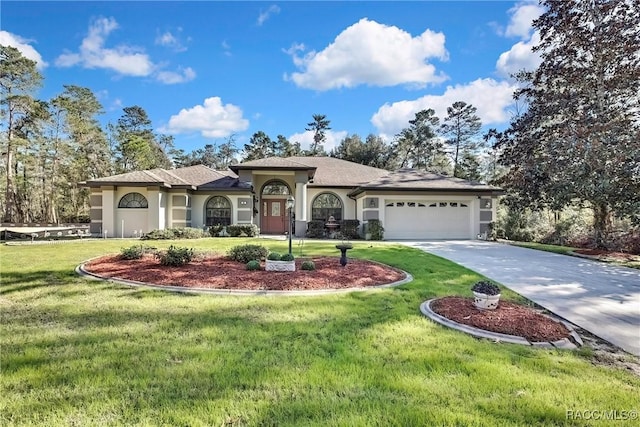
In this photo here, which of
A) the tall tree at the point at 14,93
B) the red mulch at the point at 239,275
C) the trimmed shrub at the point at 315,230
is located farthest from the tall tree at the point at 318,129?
the red mulch at the point at 239,275

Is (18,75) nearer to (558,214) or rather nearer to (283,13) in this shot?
(283,13)

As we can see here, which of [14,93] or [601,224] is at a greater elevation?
[14,93]

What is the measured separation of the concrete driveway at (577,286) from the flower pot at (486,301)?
3.96 ft

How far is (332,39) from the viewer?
1645 centimetres

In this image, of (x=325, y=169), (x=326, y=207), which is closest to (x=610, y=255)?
(x=326, y=207)

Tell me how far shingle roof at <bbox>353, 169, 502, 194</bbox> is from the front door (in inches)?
A: 197

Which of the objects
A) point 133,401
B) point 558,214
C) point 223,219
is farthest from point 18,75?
point 558,214

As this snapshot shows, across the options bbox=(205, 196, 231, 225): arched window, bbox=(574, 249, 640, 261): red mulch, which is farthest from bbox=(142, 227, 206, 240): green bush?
bbox=(574, 249, 640, 261): red mulch

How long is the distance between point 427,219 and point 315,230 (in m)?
6.49

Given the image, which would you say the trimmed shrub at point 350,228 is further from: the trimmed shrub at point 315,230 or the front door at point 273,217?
the front door at point 273,217

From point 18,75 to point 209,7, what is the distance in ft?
83.6

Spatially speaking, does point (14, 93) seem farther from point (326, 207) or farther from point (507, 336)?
point (507, 336)

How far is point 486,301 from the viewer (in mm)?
5020

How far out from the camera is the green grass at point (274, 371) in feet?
8.25
